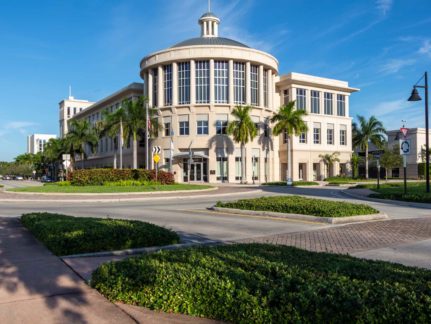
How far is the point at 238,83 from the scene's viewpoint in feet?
188

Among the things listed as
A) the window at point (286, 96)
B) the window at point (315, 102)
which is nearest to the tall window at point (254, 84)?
the window at point (286, 96)

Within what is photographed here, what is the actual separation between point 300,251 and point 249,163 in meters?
50.5

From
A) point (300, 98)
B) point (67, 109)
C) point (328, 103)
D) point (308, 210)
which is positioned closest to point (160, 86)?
point (300, 98)

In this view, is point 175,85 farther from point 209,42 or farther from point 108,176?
point 108,176

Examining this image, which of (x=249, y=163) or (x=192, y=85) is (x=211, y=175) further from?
(x=192, y=85)

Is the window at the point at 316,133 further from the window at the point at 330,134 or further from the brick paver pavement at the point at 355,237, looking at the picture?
the brick paver pavement at the point at 355,237

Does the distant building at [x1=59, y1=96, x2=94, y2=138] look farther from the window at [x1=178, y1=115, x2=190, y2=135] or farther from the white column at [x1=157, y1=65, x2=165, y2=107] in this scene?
the window at [x1=178, y1=115, x2=190, y2=135]

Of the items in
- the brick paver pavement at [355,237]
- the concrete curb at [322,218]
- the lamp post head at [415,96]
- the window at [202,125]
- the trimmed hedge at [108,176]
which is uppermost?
the window at [202,125]

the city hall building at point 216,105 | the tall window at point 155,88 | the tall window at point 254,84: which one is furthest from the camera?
the tall window at point 155,88

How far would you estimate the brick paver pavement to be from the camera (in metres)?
8.91

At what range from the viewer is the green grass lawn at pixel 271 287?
3.78 meters

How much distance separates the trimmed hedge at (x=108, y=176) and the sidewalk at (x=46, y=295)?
30031mm

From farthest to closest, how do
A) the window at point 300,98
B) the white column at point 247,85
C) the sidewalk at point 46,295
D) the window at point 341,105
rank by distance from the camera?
the window at point 341,105 → the window at point 300,98 → the white column at point 247,85 → the sidewalk at point 46,295

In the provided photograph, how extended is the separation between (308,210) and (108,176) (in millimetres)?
27210
